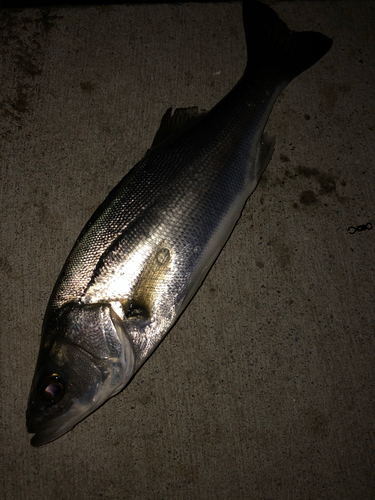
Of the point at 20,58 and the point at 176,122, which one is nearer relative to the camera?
the point at 176,122

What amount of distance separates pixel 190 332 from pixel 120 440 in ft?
2.52

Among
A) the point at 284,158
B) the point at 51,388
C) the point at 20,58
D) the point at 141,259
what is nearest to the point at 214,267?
the point at 141,259

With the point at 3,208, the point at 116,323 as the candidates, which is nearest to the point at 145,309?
the point at 116,323

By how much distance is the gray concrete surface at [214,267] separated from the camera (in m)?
1.87

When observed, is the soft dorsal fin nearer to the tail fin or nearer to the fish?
the fish

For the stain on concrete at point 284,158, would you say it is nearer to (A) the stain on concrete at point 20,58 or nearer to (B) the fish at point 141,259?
(B) the fish at point 141,259

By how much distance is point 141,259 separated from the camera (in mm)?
1573

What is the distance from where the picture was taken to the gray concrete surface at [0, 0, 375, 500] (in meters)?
1.87

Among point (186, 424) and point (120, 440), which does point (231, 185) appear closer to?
point (186, 424)

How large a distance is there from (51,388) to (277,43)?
2469 mm

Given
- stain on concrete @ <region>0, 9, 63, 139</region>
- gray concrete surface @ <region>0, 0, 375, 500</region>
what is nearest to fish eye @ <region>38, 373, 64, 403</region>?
gray concrete surface @ <region>0, 0, 375, 500</region>

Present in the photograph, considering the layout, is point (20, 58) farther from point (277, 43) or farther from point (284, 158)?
point (284, 158)

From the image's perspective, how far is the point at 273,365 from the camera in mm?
1982

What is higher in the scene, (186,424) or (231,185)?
(231,185)
